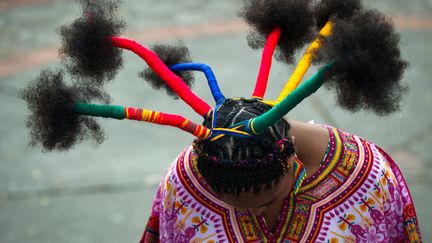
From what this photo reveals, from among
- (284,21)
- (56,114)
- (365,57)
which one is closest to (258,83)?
(284,21)

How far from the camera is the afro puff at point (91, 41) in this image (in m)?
2.16

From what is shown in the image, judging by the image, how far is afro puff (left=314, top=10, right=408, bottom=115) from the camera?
1.73 meters

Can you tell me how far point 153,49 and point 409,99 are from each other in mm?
4185

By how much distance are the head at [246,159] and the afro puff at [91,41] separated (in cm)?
44

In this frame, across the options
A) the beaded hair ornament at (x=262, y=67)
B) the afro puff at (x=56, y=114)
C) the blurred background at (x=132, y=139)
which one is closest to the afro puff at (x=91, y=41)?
the beaded hair ornament at (x=262, y=67)

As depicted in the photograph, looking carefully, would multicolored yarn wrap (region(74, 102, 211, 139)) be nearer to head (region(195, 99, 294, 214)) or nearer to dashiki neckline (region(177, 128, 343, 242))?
head (region(195, 99, 294, 214))

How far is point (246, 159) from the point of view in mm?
1940

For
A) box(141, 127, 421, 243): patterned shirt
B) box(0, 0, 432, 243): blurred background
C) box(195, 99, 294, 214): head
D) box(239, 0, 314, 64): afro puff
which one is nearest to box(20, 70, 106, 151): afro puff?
box(195, 99, 294, 214): head

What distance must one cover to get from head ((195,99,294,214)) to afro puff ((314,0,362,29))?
44 cm

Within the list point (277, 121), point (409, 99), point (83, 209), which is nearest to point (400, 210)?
point (277, 121)

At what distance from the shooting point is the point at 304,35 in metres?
2.36

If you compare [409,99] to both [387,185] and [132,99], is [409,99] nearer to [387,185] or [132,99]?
[132,99]

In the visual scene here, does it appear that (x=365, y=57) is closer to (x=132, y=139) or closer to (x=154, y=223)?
(x=154, y=223)

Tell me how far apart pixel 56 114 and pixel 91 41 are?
0.34m
